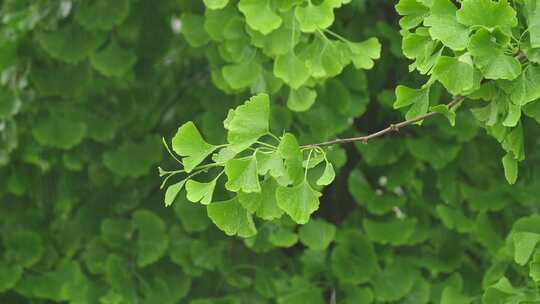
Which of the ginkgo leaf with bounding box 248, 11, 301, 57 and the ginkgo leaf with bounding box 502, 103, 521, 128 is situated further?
the ginkgo leaf with bounding box 248, 11, 301, 57

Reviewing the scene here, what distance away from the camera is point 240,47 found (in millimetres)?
1447

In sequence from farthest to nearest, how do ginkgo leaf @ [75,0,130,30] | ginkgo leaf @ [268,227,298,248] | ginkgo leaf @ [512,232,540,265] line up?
1. ginkgo leaf @ [75,0,130,30]
2. ginkgo leaf @ [268,227,298,248]
3. ginkgo leaf @ [512,232,540,265]

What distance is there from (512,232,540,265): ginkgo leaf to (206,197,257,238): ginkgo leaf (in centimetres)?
37

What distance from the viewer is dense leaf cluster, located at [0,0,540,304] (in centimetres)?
163

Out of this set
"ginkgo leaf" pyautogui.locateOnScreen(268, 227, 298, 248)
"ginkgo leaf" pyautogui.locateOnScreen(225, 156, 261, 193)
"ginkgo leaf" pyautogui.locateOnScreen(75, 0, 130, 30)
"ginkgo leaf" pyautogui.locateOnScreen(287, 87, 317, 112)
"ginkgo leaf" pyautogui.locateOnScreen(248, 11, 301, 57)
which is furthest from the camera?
"ginkgo leaf" pyautogui.locateOnScreen(75, 0, 130, 30)

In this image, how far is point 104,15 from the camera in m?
1.73

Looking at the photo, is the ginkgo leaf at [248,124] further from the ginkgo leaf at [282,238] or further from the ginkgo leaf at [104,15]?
the ginkgo leaf at [104,15]

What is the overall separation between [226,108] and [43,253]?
455mm

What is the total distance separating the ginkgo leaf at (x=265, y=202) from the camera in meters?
0.98

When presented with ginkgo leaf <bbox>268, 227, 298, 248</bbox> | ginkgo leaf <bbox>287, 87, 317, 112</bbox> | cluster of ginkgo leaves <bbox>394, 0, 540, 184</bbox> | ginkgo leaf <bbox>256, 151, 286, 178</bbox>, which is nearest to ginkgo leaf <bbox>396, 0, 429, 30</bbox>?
cluster of ginkgo leaves <bbox>394, 0, 540, 184</bbox>

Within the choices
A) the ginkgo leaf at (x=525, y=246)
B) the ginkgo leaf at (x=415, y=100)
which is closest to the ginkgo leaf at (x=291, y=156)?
the ginkgo leaf at (x=415, y=100)

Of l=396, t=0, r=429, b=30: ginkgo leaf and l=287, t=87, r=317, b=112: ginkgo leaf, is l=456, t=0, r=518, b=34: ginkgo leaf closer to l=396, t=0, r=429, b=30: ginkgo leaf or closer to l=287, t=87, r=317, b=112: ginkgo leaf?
l=396, t=0, r=429, b=30: ginkgo leaf

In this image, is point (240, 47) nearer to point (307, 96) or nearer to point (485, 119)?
point (307, 96)

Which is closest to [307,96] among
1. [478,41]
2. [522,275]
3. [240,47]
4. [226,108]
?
[240,47]
